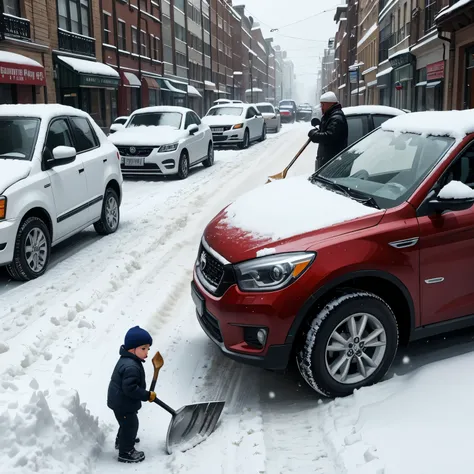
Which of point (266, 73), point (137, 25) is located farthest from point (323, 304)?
point (266, 73)

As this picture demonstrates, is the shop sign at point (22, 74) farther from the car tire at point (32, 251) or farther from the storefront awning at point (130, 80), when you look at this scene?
the car tire at point (32, 251)

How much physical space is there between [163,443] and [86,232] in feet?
19.1

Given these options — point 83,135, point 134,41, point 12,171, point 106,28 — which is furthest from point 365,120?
point 134,41

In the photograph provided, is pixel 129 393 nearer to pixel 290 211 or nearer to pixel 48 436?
pixel 48 436

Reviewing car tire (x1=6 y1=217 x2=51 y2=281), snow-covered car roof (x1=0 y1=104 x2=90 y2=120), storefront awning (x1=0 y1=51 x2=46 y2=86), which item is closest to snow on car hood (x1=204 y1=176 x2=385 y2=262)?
car tire (x1=6 y1=217 x2=51 y2=281)

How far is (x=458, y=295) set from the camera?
407 cm

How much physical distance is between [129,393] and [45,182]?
3.99 m

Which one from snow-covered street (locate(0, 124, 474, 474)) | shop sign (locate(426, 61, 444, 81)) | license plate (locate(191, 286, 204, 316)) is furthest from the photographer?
shop sign (locate(426, 61, 444, 81))

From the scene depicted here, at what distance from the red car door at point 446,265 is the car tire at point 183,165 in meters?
10.5

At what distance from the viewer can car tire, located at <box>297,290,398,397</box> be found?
12.1 feet

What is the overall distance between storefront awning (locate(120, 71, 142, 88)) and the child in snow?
33.9m

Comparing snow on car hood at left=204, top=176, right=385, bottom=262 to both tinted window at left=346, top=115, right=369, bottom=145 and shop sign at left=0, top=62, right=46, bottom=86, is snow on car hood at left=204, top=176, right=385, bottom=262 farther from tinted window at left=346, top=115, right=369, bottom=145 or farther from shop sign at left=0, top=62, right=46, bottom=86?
shop sign at left=0, top=62, right=46, bottom=86

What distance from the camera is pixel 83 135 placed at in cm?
803

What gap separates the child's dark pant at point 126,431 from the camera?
330 centimetres
